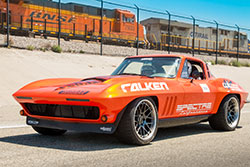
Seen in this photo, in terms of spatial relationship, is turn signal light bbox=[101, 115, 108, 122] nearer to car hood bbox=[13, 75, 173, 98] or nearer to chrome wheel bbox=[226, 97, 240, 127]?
car hood bbox=[13, 75, 173, 98]

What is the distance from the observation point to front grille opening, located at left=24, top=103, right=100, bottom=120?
4617 mm

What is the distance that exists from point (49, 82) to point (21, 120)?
2232 mm

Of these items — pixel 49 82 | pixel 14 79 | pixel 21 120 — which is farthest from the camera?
pixel 14 79

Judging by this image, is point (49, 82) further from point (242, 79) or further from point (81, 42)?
point (81, 42)

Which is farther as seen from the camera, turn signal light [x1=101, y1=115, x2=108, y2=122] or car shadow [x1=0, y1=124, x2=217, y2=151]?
car shadow [x1=0, y1=124, x2=217, y2=151]

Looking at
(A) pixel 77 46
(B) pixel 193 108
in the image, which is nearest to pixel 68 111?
(B) pixel 193 108

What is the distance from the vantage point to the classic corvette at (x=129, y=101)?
4578 mm

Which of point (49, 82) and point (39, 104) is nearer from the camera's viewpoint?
point (39, 104)

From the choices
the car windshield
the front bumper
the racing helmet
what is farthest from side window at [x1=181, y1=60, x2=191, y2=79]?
the front bumper

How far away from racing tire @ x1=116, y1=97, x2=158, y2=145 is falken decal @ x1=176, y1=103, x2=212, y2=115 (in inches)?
27.2

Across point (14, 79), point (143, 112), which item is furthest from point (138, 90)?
point (14, 79)

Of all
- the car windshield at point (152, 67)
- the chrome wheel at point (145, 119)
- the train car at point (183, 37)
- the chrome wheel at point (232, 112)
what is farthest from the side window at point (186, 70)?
the train car at point (183, 37)

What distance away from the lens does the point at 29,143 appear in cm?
496

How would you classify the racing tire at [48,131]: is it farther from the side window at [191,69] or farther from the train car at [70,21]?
the train car at [70,21]
